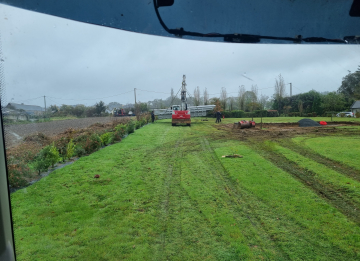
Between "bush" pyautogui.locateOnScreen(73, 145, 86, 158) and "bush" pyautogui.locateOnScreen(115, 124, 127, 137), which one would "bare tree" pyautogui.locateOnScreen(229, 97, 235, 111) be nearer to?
"bush" pyautogui.locateOnScreen(115, 124, 127, 137)

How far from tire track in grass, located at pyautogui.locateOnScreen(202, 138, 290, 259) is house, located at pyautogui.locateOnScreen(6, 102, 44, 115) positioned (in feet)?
7.77

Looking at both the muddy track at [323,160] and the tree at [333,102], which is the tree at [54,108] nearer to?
the tree at [333,102]

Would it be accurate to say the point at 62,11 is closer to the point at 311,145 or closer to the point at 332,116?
the point at 332,116

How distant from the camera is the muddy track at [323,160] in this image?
2736 mm

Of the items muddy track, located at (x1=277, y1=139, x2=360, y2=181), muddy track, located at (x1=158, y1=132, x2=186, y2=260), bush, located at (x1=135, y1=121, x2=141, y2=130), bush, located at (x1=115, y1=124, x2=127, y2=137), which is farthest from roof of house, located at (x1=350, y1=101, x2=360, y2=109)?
bush, located at (x1=115, y1=124, x2=127, y2=137)

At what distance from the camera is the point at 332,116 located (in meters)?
3.40

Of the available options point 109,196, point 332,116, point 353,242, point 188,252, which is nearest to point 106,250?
point 188,252

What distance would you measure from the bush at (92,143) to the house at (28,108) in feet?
11.2

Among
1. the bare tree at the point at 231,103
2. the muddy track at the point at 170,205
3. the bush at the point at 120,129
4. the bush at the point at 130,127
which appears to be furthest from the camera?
the bush at the point at 120,129

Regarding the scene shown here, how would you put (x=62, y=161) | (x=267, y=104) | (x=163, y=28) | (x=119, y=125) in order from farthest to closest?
(x=119, y=125) < (x=62, y=161) < (x=267, y=104) < (x=163, y=28)

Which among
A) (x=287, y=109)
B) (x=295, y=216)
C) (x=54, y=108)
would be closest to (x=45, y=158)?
(x=54, y=108)

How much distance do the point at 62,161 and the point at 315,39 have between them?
194 inches

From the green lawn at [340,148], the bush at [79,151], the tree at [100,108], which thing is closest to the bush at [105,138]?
the bush at [79,151]

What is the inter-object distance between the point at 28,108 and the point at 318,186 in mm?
3614
